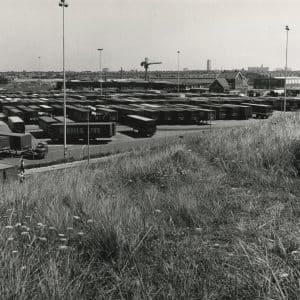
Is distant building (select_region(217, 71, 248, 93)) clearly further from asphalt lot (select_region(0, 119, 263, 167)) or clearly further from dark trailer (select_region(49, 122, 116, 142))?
dark trailer (select_region(49, 122, 116, 142))

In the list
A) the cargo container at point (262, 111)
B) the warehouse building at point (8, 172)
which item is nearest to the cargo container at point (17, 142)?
the warehouse building at point (8, 172)

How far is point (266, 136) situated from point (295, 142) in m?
2.03

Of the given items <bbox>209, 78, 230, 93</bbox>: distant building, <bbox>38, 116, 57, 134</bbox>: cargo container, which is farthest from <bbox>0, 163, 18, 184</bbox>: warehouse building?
<bbox>209, 78, 230, 93</bbox>: distant building

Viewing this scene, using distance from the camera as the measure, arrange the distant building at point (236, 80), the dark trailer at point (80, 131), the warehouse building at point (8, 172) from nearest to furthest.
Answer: the warehouse building at point (8, 172) → the dark trailer at point (80, 131) → the distant building at point (236, 80)

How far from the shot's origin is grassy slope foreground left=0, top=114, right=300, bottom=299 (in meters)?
3.82

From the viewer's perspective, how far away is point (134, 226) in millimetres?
5316

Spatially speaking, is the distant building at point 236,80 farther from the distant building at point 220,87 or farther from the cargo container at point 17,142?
the cargo container at point 17,142

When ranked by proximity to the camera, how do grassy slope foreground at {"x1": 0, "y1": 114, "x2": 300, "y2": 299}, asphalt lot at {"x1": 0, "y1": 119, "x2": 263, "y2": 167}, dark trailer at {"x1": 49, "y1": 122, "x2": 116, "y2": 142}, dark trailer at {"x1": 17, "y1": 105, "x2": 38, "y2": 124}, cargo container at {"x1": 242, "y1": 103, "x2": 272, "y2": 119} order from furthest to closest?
1. cargo container at {"x1": 242, "y1": 103, "x2": 272, "y2": 119}
2. dark trailer at {"x1": 17, "y1": 105, "x2": 38, "y2": 124}
3. dark trailer at {"x1": 49, "y1": 122, "x2": 116, "y2": 142}
4. asphalt lot at {"x1": 0, "y1": 119, "x2": 263, "y2": 167}
5. grassy slope foreground at {"x1": 0, "y1": 114, "x2": 300, "y2": 299}

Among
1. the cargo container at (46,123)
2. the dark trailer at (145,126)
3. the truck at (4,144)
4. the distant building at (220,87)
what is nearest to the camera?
the truck at (4,144)

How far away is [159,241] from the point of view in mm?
5051

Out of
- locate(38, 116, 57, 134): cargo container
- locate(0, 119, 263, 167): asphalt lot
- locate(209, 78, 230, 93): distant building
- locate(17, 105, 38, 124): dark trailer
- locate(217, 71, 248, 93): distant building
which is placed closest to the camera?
locate(0, 119, 263, 167): asphalt lot

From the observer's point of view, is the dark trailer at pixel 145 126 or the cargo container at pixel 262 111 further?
the cargo container at pixel 262 111

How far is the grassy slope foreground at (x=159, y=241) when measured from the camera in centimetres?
382

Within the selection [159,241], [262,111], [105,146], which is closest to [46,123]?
[105,146]
